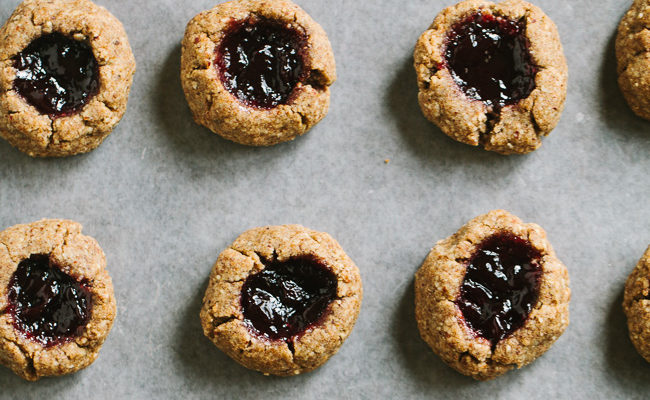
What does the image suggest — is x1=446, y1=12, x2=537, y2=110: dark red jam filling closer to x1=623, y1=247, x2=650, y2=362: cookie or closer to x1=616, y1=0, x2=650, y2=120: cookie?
x1=616, y1=0, x2=650, y2=120: cookie

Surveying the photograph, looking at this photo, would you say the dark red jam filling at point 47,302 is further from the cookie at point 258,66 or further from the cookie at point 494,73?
the cookie at point 494,73

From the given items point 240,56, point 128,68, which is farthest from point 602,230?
point 128,68

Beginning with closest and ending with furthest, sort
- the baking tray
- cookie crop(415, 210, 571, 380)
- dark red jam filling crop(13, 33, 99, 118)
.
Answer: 1. cookie crop(415, 210, 571, 380)
2. dark red jam filling crop(13, 33, 99, 118)
3. the baking tray

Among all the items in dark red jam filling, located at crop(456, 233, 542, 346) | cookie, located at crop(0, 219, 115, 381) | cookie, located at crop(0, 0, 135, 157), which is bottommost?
cookie, located at crop(0, 219, 115, 381)

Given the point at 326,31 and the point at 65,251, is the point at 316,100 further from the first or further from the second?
the point at 65,251

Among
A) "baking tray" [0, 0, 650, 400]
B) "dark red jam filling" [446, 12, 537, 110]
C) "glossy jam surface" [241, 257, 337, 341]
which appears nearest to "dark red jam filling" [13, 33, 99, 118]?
"baking tray" [0, 0, 650, 400]

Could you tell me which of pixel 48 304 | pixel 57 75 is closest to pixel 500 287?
pixel 48 304
